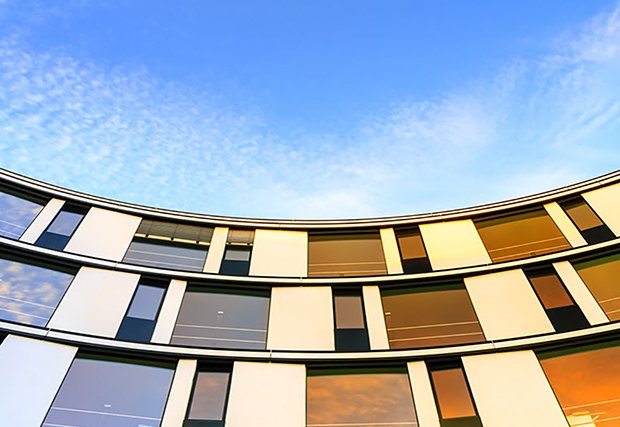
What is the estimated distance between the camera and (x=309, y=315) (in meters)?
13.6

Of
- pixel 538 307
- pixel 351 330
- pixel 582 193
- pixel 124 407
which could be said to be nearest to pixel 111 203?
pixel 124 407

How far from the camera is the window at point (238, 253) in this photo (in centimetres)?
1528

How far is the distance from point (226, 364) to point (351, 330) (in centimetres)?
381

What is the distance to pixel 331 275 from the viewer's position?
15336mm

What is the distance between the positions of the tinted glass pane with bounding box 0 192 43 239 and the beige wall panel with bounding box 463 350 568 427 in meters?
14.9

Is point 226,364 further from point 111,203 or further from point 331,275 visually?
point 111,203

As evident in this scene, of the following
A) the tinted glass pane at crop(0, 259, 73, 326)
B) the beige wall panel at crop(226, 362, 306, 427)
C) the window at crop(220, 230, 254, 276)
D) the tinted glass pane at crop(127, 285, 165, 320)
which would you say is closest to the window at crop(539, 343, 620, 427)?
Result: the beige wall panel at crop(226, 362, 306, 427)

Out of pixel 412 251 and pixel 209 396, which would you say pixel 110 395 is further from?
pixel 412 251

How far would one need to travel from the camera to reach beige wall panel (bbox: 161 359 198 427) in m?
10.7

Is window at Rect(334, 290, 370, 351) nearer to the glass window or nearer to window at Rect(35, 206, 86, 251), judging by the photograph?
the glass window

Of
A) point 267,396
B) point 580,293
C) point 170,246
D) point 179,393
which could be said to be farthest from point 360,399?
point 170,246

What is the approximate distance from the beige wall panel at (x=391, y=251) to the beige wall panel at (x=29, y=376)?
33.3ft

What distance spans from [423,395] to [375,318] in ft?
9.24

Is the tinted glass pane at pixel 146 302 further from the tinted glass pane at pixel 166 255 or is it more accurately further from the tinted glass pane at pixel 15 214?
the tinted glass pane at pixel 15 214
